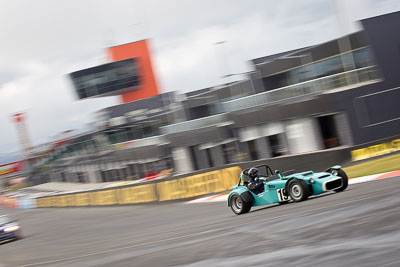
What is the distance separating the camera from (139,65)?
73.1 m

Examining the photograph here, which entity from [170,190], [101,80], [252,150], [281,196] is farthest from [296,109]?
[101,80]

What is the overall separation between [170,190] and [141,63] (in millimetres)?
51456

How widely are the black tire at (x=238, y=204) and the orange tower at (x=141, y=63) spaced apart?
5978 centimetres

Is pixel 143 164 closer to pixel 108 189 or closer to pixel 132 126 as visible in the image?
pixel 132 126

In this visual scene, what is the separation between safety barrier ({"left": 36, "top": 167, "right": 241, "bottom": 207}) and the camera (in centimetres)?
2500

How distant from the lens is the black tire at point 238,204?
1413 centimetres

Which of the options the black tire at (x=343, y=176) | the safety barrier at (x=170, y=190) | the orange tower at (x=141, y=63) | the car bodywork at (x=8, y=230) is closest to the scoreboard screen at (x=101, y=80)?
the orange tower at (x=141, y=63)

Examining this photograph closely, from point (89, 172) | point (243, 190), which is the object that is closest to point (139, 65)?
point (89, 172)

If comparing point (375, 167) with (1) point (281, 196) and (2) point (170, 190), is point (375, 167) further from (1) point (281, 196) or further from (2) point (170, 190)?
(2) point (170, 190)

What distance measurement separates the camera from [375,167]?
18812 millimetres

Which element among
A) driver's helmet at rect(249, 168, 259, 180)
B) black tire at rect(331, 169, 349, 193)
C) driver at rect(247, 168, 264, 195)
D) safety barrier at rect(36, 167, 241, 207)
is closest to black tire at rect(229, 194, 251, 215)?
driver at rect(247, 168, 264, 195)

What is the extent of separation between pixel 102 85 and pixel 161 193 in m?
43.6

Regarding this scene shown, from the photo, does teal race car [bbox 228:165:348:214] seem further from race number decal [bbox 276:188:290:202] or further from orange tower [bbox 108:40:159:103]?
orange tower [bbox 108:40:159:103]

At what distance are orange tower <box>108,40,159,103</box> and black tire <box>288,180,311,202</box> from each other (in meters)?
61.3
